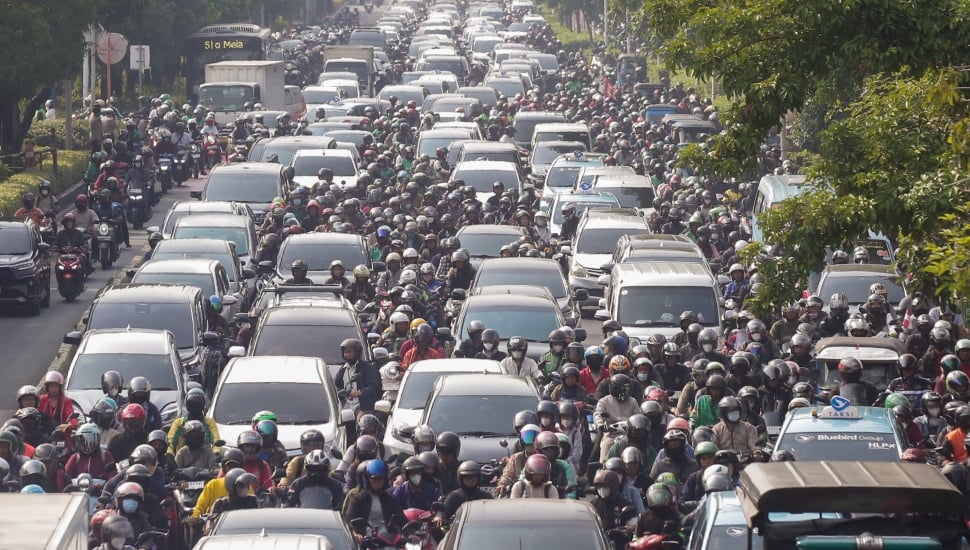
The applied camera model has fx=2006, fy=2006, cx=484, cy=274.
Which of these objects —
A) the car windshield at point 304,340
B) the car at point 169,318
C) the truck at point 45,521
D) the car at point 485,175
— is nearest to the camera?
the truck at point 45,521

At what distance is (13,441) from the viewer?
1653 cm

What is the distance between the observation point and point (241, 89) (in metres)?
52.4

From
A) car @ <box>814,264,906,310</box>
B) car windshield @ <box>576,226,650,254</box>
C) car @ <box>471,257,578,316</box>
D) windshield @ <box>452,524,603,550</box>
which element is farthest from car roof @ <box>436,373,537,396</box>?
car windshield @ <box>576,226,650,254</box>

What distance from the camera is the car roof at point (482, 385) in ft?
60.8

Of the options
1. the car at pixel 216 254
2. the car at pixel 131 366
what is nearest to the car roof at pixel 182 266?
the car at pixel 216 254

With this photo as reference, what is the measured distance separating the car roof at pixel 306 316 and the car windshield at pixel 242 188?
10.8 m

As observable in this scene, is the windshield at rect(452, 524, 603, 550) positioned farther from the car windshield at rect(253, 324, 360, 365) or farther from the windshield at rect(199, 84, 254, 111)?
the windshield at rect(199, 84, 254, 111)

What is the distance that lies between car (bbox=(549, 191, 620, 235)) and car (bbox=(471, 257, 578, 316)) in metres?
6.31

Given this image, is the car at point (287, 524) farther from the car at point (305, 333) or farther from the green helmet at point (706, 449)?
the car at point (305, 333)

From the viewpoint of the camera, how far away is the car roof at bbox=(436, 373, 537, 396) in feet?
60.8

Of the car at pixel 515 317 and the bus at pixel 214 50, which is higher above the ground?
the bus at pixel 214 50

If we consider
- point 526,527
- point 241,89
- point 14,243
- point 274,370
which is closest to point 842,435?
point 526,527

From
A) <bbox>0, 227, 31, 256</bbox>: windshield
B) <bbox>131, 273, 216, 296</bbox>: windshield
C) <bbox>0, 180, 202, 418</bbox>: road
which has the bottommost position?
<bbox>0, 180, 202, 418</bbox>: road

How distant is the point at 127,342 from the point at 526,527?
879 cm
